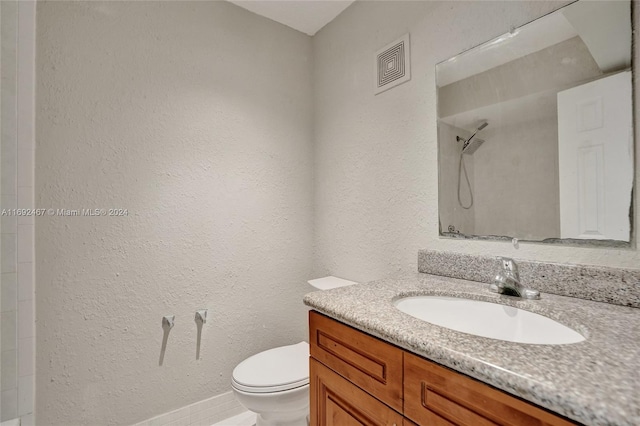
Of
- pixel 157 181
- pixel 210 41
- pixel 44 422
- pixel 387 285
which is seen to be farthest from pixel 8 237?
pixel 387 285

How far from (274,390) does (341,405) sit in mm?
541

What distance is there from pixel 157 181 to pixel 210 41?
876 millimetres

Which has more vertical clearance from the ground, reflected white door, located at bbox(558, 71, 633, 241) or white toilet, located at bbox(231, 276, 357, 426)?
reflected white door, located at bbox(558, 71, 633, 241)

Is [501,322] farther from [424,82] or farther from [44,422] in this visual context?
[44,422]

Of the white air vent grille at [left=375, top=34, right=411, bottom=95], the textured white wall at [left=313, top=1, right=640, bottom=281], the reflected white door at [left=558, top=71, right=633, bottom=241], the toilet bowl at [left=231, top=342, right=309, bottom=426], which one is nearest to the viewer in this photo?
the reflected white door at [left=558, top=71, right=633, bottom=241]

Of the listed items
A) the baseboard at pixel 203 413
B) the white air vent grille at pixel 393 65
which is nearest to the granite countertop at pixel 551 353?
the white air vent grille at pixel 393 65

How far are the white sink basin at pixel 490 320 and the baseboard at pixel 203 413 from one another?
1333 millimetres

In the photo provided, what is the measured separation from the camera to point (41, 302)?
1217 mm

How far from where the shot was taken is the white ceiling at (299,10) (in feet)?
5.63

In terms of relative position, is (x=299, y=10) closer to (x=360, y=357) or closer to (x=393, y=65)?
(x=393, y=65)

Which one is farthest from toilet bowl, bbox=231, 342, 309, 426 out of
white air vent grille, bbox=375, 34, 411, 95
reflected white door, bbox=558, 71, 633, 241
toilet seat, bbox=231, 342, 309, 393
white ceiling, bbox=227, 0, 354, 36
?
white ceiling, bbox=227, 0, 354, 36

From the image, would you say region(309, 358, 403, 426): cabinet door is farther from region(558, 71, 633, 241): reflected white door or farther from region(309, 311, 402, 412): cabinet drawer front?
region(558, 71, 633, 241): reflected white door

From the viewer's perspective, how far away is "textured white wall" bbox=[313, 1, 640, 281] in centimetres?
113

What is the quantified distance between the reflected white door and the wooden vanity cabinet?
699 millimetres
